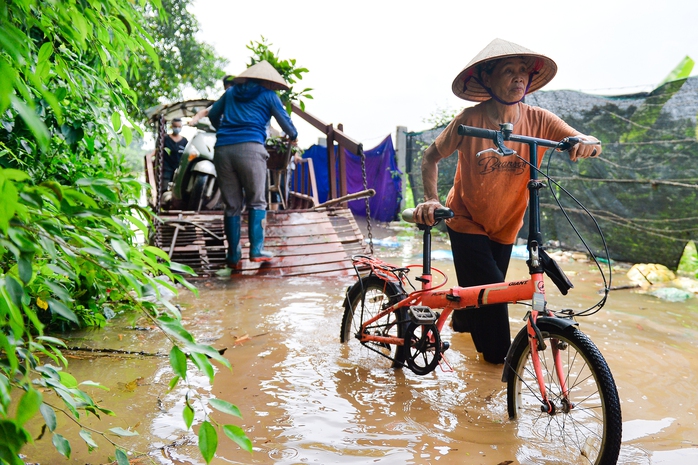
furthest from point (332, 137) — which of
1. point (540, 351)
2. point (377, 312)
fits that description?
point (540, 351)

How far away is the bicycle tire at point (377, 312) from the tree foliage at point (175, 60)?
11209 mm

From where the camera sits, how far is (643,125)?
22.3ft

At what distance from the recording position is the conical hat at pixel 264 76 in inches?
228

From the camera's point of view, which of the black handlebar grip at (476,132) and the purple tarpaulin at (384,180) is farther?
the purple tarpaulin at (384,180)

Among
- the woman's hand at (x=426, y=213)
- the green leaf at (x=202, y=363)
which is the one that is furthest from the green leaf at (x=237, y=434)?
the woman's hand at (x=426, y=213)

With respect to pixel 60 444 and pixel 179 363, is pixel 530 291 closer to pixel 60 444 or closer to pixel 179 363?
pixel 179 363

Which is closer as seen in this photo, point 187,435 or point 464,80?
point 187,435

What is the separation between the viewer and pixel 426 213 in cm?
305

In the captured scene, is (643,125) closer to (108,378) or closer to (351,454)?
(351,454)

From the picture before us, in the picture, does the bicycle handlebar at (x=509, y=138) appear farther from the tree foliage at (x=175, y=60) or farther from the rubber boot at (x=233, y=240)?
the tree foliage at (x=175, y=60)

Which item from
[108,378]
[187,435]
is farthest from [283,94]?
[187,435]

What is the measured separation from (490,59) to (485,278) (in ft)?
4.31

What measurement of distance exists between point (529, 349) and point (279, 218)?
16.1ft

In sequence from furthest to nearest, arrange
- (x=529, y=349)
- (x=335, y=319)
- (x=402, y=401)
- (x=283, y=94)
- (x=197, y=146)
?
(x=197, y=146) < (x=283, y=94) < (x=335, y=319) < (x=402, y=401) < (x=529, y=349)
